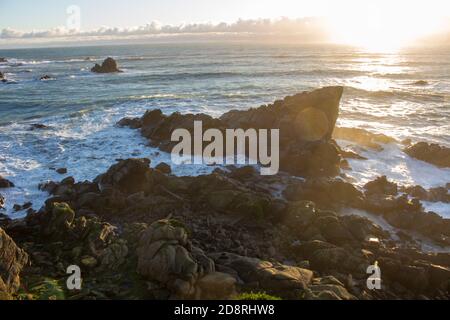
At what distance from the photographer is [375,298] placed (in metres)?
14.9

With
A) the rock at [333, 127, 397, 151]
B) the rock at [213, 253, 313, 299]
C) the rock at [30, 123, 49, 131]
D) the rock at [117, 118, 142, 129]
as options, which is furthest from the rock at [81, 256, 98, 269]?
the rock at [30, 123, 49, 131]

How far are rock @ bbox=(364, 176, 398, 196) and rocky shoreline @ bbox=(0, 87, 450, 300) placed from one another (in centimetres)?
8

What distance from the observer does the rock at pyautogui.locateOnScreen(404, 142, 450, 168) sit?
100.0ft

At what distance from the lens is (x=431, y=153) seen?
31203 millimetres

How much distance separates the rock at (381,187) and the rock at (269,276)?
1188 centimetres

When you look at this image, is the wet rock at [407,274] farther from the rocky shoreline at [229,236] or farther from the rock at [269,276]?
the rock at [269,276]

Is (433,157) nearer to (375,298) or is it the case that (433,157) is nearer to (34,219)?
(375,298)

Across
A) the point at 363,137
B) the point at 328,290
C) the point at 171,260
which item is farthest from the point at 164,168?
the point at 363,137

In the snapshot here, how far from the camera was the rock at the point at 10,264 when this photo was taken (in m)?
13.7

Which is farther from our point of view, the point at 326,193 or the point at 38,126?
the point at 38,126

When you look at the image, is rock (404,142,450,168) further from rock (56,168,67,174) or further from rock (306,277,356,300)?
rock (56,168,67,174)

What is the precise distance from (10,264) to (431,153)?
28982 mm

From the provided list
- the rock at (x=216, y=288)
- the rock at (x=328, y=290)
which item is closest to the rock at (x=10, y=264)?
the rock at (x=216, y=288)

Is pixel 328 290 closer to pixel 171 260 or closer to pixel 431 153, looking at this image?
pixel 171 260
